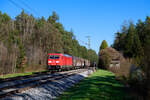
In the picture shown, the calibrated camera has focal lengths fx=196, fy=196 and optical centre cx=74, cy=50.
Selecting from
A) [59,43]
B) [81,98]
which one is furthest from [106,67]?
[81,98]

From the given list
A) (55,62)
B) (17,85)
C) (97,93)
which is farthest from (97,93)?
(55,62)

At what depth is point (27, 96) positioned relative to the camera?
11.1 meters

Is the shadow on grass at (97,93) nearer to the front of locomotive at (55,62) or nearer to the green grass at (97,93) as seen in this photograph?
the green grass at (97,93)

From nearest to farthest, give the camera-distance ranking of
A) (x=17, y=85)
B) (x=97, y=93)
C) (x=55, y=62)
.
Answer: (x=97, y=93) → (x=17, y=85) → (x=55, y=62)

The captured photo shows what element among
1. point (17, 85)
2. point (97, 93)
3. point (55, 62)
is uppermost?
point (55, 62)

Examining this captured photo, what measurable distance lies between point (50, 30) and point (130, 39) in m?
34.5

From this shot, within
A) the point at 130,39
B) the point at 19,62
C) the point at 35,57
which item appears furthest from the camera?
the point at 35,57

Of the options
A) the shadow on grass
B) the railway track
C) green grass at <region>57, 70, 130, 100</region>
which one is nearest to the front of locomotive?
the railway track

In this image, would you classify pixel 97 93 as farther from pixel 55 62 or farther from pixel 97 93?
pixel 55 62

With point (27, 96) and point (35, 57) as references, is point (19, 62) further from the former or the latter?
point (27, 96)

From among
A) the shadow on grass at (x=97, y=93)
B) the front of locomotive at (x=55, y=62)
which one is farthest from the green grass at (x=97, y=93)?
the front of locomotive at (x=55, y=62)

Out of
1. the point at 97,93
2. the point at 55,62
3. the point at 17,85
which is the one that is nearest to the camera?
the point at 97,93

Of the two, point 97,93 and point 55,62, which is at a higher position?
point 55,62

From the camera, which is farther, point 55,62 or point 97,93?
point 55,62
